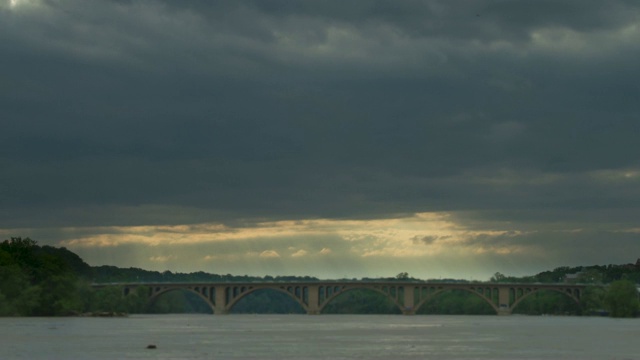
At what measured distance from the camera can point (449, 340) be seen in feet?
328

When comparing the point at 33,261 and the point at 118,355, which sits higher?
the point at 33,261

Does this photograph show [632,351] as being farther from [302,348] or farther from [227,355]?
[227,355]

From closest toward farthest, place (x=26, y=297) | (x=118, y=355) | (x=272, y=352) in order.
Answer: (x=118, y=355)
(x=272, y=352)
(x=26, y=297)

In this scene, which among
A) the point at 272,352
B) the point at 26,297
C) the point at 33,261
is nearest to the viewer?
the point at 272,352

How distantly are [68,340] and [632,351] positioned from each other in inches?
1824

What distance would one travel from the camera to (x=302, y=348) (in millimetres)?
83062

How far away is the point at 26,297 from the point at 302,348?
88.5 metres

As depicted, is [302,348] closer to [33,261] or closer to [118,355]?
[118,355]

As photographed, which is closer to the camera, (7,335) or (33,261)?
(7,335)

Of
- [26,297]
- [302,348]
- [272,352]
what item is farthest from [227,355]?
[26,297]

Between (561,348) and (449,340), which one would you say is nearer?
(561,348)

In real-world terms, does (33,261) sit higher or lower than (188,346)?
higher

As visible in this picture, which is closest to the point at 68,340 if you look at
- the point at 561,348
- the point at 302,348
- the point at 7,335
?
the point at 7,335

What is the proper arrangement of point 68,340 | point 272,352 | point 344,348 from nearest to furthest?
point 272,352 → point 344,348 → point 68,340
